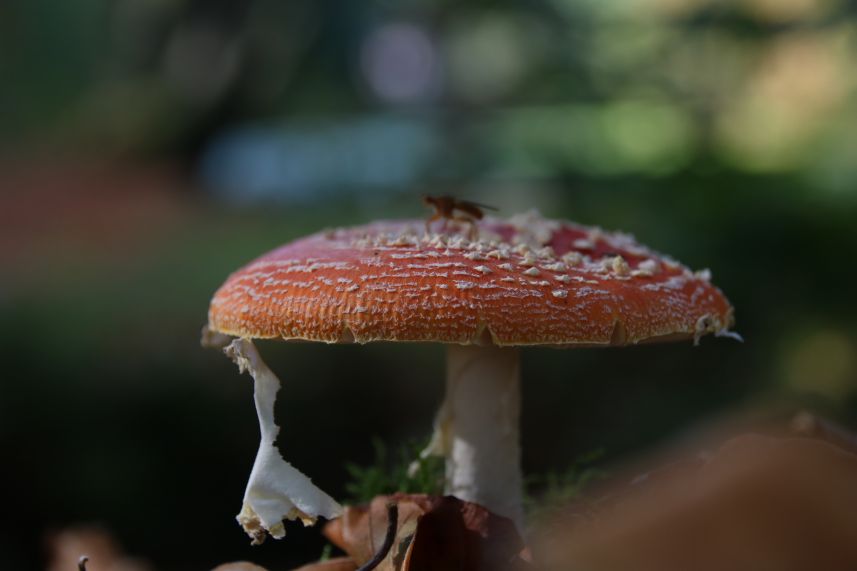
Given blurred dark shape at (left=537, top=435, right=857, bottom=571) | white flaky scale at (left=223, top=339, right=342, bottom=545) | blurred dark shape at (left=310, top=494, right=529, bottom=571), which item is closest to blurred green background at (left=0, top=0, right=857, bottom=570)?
blurred dark shape at (left=310, top=494, right=529, bottom=571)

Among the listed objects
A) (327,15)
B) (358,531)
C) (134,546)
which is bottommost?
(134,546)

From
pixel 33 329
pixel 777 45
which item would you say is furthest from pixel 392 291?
pixel 777 45

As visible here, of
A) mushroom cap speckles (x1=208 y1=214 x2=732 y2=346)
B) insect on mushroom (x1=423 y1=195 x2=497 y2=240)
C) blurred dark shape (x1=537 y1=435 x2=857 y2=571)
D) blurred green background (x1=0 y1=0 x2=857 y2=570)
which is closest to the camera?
blurred dark shape (x1=537 y1=435 x2=857 y2=571)

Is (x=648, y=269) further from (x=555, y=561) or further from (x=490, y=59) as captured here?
(x=490, y=59)

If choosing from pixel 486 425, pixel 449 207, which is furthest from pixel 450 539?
pixel 449 207

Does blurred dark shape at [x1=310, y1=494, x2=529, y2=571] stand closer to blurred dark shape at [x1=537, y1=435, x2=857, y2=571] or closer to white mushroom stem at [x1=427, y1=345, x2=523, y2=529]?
white mushroom stem at [x1=427, y1=345, x2=523, y2=529]

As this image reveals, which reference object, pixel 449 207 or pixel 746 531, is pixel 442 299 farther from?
pixel 746 531
